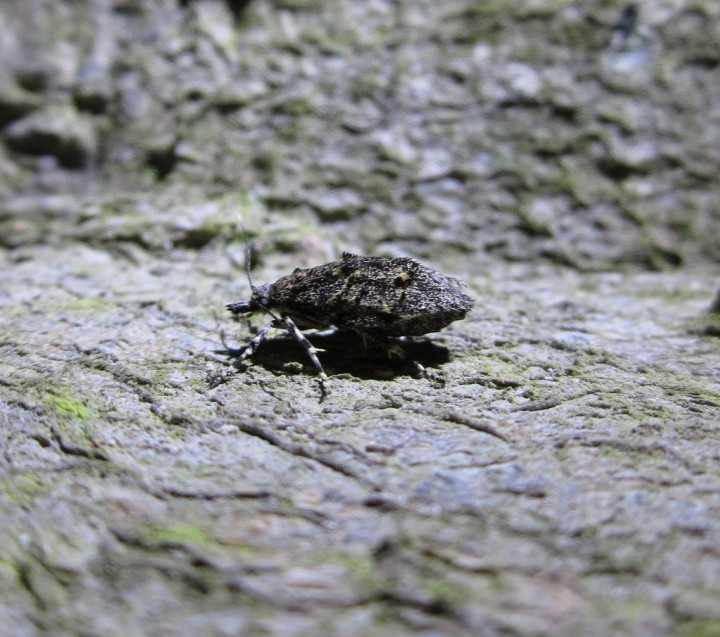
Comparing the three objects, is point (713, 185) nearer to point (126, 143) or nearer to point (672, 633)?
point (672, 633)

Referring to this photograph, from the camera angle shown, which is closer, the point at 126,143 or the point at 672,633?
the point at 672,633

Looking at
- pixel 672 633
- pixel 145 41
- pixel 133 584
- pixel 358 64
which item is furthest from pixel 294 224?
pixel 672 633

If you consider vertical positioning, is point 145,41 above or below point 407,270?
above

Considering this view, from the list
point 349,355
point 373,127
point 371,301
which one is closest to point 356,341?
point 349,355

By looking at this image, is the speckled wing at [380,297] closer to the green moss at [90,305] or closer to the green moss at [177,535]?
the green moss at [177,535]

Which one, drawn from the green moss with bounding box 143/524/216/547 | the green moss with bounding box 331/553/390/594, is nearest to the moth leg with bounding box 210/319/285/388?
the green moss with bounding box 143/524/216/547

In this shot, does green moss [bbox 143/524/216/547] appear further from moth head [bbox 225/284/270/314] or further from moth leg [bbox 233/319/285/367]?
moth head [bbox 225/284/270/314]

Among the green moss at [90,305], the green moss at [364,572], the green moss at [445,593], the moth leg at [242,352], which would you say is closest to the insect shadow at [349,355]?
the moth leg at [242,352]
